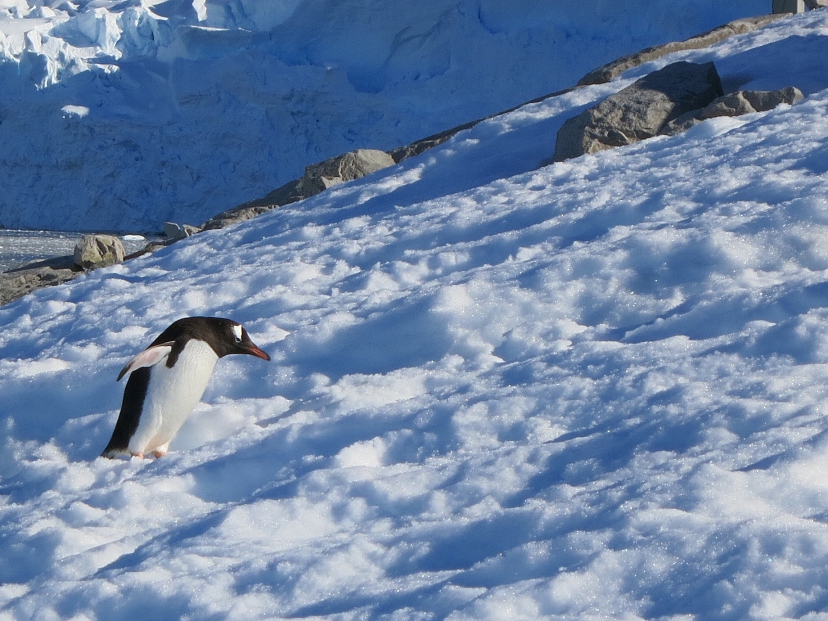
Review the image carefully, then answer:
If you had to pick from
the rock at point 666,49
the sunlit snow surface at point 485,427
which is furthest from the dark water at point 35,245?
the sunlit snow surface at point 485,427

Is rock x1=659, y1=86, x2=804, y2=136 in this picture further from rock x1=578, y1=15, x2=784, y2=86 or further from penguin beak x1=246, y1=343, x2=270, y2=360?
penguin beak x1=246, y1=343, x2=270, y2=360

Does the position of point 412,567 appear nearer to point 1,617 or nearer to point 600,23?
point 1,617

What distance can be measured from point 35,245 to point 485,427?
55.8 feet

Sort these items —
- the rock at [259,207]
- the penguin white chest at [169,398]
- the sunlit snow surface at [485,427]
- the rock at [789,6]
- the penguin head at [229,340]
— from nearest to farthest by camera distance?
the sunlit snow surface at [485,427]
the penguin white chest at [169,398]
the penguin head at [229,340]
the rock at [259,207]
the rock at [789,6]

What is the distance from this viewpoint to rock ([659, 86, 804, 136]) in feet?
18.4

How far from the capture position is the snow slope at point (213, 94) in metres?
21.2

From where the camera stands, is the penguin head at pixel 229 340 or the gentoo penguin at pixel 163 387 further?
the penguin head at pixel 229 340

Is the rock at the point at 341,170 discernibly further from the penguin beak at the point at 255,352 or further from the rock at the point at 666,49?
the penguin beak at the point at 255,352

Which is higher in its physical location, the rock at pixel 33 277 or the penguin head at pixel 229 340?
the rock at pixel 33 277

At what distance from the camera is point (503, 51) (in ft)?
67.1

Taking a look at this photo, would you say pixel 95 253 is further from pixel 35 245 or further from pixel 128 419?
pixel 35 245

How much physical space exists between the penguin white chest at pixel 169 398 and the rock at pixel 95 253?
20.3 feet

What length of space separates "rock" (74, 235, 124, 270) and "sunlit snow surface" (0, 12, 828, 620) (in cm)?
448

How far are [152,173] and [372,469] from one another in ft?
71.3
